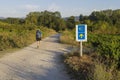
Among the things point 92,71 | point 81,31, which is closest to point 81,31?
point 81,31

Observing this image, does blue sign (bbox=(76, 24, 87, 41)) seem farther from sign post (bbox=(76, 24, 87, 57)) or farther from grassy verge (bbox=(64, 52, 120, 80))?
grassy verge (bbox=(64, 52, 120, 80))

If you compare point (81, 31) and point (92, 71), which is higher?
point (81, 31)

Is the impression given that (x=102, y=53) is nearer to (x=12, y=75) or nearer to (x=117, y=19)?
(x=12, y=75)

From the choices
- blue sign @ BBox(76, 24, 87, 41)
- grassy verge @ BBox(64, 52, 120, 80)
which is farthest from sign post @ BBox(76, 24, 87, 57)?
grassy verge @ BBox(64, 52, 120, 80)

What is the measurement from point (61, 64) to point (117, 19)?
100 m

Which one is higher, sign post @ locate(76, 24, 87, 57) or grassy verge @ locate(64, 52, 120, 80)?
sign post @ locate(76, 24, 87, 57)

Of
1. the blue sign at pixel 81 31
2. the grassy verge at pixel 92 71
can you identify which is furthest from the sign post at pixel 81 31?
the grassy verge at pixel 92 71

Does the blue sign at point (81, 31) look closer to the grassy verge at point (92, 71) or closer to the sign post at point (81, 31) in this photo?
the sign post at point (81, 31)

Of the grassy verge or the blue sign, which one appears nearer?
the grassy verge

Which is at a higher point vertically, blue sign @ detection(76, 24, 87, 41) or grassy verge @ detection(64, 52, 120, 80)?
blue sign @ detection(76, 24, 87, 41)

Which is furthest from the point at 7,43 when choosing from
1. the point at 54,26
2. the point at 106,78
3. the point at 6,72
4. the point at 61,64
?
the point at 54,26

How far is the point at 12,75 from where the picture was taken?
11.1 metres

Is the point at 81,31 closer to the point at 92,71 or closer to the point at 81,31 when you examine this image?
the point at 81,31

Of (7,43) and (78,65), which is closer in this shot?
(78,65)
